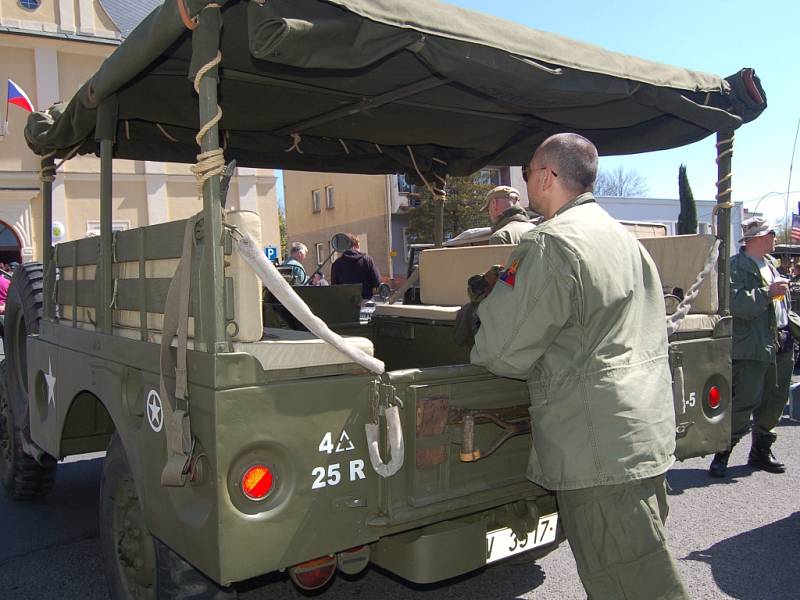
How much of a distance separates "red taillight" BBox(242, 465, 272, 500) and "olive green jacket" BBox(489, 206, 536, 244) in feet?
7.18

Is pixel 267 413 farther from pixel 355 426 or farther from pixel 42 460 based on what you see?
pixel 42 460

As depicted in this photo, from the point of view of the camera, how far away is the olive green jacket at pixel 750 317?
522 cm

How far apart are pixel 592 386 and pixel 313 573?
1.33 meters

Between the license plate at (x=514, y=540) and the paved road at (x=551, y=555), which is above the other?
the license plate at (x=514, y=540)

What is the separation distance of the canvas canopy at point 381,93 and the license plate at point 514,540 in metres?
1.78

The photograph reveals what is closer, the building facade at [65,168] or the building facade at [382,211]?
the building facade at [65,168]

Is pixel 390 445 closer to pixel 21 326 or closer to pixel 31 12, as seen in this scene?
pixel 21 326

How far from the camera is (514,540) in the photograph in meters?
2.94

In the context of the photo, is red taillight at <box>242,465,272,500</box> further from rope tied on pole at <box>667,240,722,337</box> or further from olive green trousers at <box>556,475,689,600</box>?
rope tied on pole at <box>667,240,722,337</box>

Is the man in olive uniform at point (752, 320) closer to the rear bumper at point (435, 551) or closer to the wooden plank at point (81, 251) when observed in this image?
the rear bumper at point (435, 551)

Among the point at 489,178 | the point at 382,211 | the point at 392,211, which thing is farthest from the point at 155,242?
the point at 489,178

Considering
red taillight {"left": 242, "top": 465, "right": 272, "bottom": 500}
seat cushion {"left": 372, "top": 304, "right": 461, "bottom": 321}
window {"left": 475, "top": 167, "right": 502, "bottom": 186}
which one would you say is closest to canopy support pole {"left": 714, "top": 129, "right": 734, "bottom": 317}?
seat cushion {"left": 372, "top": 304, "right": 461, "bottom": 321}

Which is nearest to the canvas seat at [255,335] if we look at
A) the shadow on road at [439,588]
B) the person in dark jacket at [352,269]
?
the shadow on road at [439,588]

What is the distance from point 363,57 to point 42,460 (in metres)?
3.36
